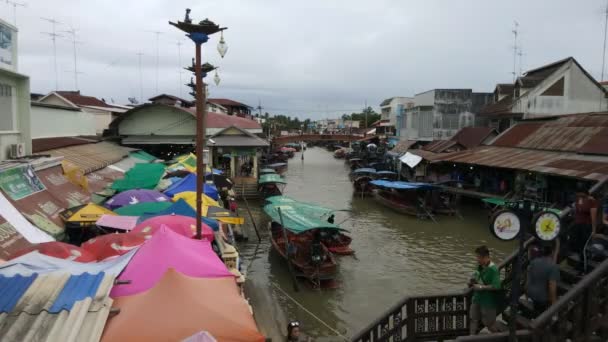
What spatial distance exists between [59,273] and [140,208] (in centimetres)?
705

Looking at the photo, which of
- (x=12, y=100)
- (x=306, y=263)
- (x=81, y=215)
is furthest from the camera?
(x=306, y=263)

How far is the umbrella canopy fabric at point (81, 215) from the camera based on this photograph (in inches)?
477

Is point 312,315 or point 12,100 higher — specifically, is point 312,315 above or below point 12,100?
below

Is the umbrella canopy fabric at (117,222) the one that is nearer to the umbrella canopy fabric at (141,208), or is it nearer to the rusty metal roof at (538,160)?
the umbrella canopy fabric at (141,208)

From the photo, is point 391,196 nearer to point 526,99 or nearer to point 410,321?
point 526,99

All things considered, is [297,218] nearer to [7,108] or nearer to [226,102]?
[7,108]

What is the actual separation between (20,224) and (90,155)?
12.7 metres

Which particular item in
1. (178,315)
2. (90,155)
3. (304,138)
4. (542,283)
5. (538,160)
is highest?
(304,138)

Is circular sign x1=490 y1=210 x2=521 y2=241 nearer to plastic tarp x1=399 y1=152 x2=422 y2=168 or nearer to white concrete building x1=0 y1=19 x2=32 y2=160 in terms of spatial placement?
white concrete building x1=0 y1=19 x2=32 y2=160

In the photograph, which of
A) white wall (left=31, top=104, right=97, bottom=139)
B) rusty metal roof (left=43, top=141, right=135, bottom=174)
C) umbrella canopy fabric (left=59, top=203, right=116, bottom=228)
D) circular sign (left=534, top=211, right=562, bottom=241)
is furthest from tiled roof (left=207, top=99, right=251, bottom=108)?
circular sign (left=534, top=211, right=562, bottom=241)

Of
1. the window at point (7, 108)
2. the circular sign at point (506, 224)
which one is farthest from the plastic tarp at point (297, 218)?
the circular sign at point (506, 224)

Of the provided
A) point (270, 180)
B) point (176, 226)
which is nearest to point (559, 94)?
point (270, 180)

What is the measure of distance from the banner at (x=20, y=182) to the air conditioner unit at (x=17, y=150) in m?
→ 1.52

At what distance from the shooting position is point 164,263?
7.58 metres
